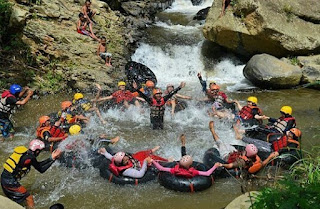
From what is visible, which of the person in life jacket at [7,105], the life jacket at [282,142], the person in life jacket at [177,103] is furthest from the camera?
the person in life jacket at [177,103]

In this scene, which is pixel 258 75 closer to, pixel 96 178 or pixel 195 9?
pixel 96 178

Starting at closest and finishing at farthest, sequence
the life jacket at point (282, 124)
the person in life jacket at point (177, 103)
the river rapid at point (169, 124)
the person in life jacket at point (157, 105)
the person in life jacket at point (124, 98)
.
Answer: the river rapid at point (169, 124)
the life jacket at point (282, 124)
the person in life jacket at point (157, 105)
the person in life jacket at point (177, 103)
the person in life jacket at point (124, 98)

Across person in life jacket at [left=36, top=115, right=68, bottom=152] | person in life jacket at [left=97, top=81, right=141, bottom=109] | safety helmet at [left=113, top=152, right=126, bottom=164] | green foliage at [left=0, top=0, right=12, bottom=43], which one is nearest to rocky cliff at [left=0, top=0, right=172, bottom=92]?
green foliage at [left=0, top=0, right=12, bottom=43]

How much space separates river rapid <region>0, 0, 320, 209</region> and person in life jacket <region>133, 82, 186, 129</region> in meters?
0.26

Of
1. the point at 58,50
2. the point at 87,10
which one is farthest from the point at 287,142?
the point at 87,10

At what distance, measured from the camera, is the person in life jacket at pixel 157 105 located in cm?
834

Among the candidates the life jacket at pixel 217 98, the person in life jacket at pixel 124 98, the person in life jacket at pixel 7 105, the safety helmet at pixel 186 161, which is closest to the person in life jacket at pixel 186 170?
the safety helmet at pixel 186 161

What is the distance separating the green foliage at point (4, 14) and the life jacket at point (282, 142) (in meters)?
8.39

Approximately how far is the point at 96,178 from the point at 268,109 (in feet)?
19.0

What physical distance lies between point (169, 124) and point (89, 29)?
5.86 meters

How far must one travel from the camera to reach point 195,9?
18828 millimetres

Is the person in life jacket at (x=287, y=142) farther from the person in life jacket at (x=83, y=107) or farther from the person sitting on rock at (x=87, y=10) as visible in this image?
the person sitting on rock at (x=87, y=10)

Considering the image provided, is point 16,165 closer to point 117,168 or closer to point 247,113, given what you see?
point 117,168

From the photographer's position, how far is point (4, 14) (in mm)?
9953
